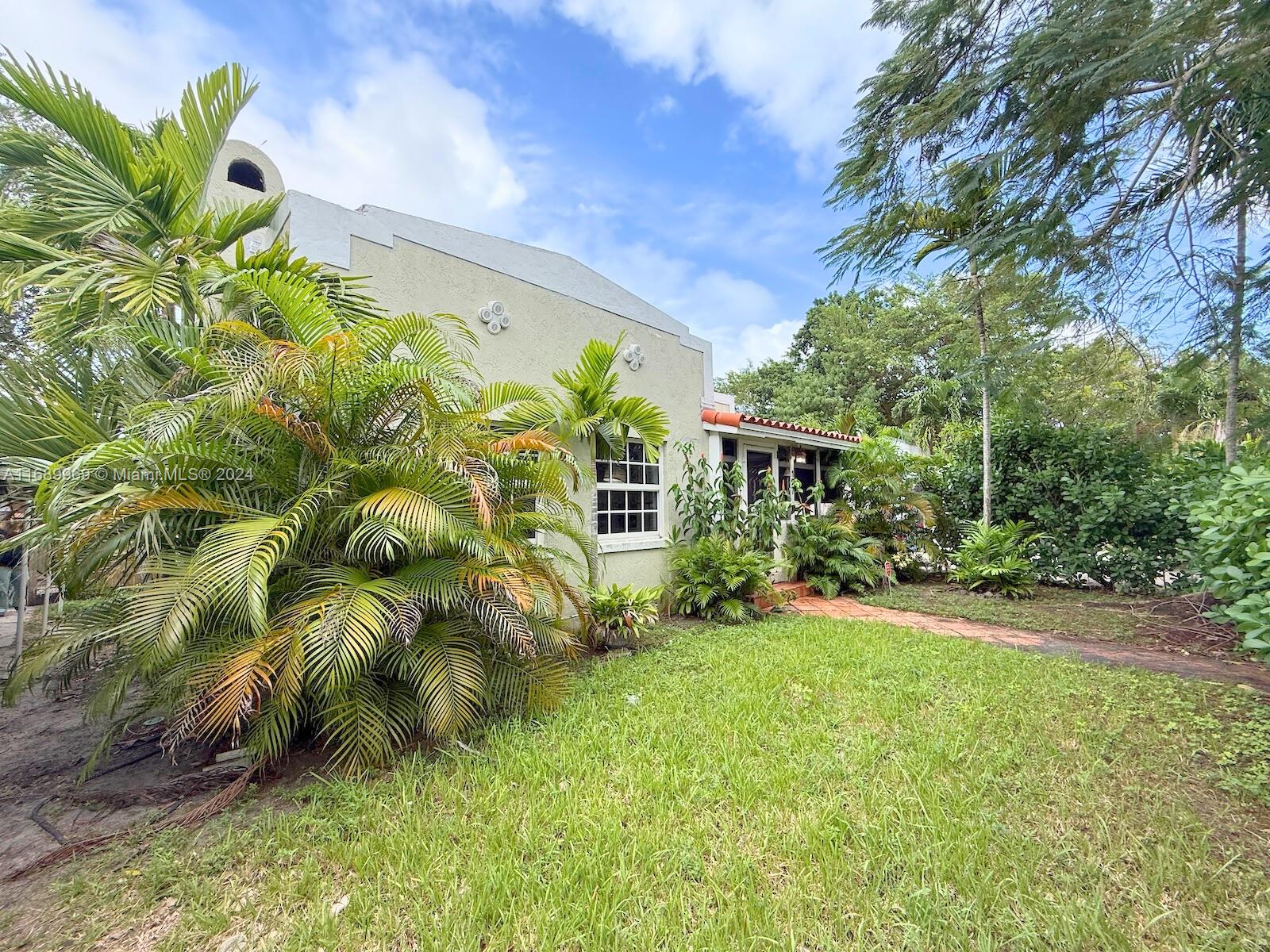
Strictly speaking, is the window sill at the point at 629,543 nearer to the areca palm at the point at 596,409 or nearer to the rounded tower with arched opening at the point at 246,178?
the areca palm at the point at 596,409

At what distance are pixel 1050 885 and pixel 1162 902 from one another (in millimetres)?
432

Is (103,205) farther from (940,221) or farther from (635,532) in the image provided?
(940,221)

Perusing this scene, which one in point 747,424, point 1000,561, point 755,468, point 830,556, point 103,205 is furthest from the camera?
point 755,468

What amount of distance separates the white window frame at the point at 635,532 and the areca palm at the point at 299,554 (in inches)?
120

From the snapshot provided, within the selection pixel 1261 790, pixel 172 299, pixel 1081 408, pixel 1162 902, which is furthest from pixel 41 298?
pixel 1081 408

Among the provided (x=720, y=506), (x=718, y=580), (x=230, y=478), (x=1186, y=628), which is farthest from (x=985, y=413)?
(x=230, y=478)

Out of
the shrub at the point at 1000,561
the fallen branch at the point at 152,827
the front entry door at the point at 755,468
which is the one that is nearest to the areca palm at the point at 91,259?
the fallen branch at the point at 152,827

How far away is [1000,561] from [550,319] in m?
8.53

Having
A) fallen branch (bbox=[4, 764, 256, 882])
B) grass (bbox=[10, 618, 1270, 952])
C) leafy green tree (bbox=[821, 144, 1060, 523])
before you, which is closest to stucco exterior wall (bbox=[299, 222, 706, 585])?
leafy green tree (bbox=[821, 144, 1060, 523])

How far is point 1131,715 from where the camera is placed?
409 centimetres

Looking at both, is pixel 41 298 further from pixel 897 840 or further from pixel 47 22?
pixel 897 840

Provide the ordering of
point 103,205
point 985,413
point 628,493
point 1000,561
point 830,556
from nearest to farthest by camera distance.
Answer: point 103,205, point 628,493, point 1000,561, point 830,556, point 985,413

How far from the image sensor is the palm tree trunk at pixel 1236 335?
522 cm

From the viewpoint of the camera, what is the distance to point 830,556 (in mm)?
9570
